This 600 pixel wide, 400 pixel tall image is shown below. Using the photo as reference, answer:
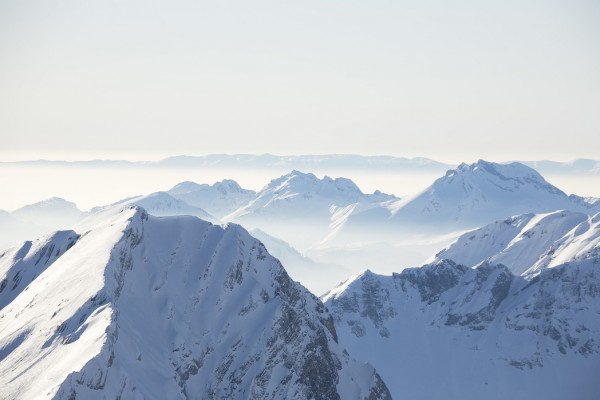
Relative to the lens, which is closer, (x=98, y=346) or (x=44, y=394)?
(x=44, y=394)

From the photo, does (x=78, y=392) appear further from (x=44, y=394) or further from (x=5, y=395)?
(x=5, y=395)

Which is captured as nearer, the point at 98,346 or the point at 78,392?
the point at 78,392

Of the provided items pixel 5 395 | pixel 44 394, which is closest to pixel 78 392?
pixel 44 394
